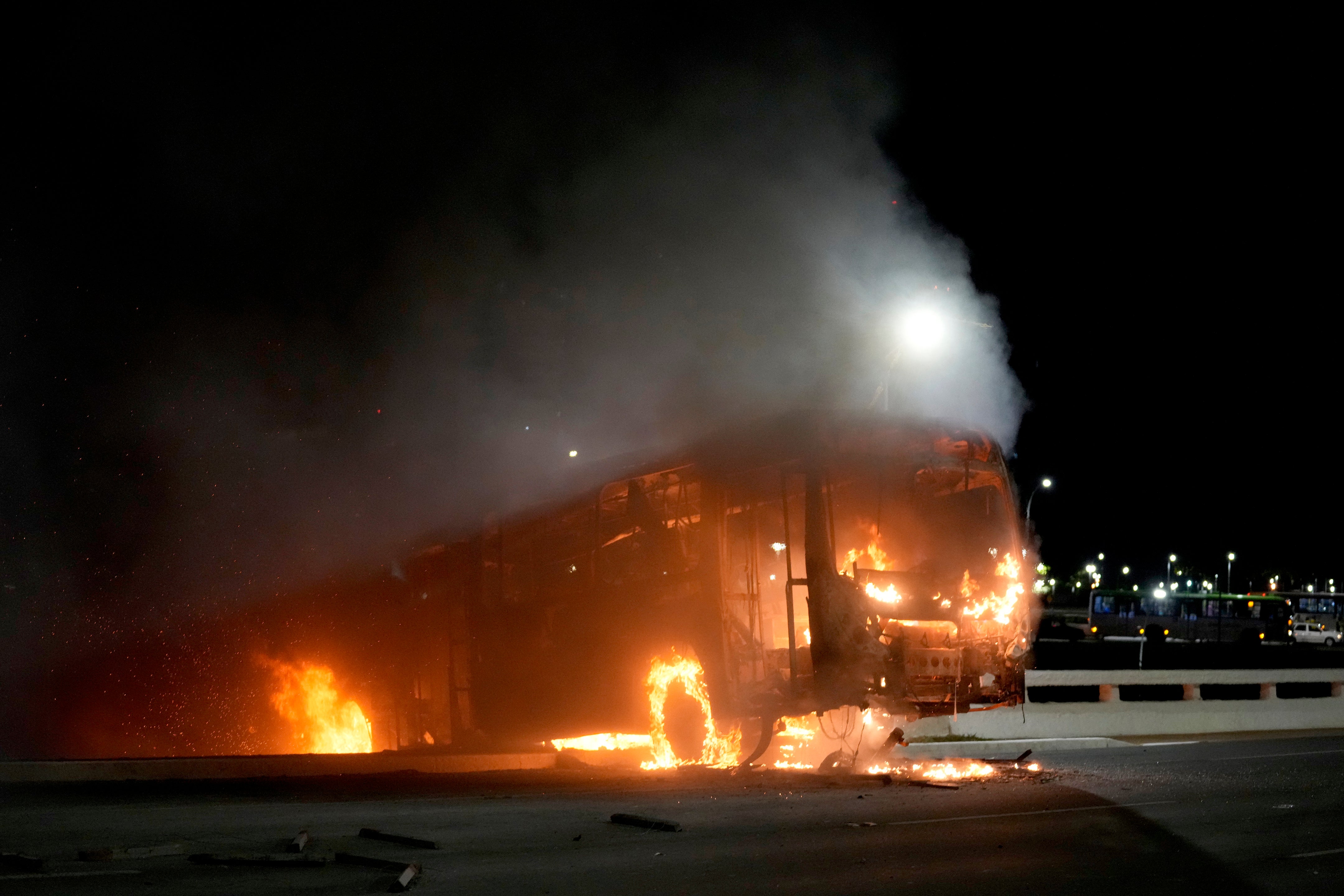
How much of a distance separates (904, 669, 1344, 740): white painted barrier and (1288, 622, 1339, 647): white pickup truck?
1214 inches

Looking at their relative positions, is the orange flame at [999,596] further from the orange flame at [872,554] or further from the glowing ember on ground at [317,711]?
the glowing ember on ground at [317,711]

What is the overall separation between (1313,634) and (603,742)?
42097 mm

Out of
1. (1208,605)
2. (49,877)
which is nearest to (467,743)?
(49,877)

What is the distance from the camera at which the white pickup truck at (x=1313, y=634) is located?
44531mm

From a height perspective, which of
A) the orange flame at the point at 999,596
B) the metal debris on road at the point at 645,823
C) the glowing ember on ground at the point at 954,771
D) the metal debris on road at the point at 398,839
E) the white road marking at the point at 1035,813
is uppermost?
the orange flame at the point at 999,596

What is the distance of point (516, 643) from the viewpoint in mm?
12484

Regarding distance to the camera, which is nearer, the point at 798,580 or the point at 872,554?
the point at 798,580

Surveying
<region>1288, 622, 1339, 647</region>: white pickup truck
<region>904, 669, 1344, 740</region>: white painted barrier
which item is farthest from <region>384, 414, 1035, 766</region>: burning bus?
<region>1288, 622, 1339, 647</region>: white pickup truck

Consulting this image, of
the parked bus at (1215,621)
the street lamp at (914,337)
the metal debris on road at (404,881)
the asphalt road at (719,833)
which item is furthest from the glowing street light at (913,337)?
the parked bus at (1215,621)

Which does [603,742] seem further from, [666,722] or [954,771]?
[954,771]

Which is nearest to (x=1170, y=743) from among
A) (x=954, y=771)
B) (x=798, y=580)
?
(x=954, y=771)

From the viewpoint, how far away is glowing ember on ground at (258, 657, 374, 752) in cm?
1633

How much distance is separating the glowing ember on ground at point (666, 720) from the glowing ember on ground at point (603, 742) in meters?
0.51

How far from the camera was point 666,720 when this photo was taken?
399 inches
